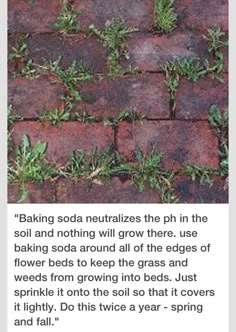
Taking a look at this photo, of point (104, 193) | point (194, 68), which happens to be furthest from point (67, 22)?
point (104, 193)

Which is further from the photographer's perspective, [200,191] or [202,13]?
[202,13]

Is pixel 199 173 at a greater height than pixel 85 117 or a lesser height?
lesser

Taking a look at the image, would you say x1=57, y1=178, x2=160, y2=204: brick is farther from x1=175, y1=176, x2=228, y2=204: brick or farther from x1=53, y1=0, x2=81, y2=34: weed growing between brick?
x1=53, y1=0, x2=81, y2=34: weed growing between brick

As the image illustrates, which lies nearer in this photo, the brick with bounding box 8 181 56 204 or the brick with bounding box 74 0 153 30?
the brick with bounding box 8 181 56 204

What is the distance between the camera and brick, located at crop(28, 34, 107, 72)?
1833 mm

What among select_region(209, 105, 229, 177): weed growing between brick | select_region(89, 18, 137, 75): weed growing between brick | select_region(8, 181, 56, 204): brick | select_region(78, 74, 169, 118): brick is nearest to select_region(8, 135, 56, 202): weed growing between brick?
select_region(8, 181, 56, 204): brick

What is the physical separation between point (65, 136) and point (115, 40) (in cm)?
25

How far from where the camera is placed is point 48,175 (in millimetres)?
1774

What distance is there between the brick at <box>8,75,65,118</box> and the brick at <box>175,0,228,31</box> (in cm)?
33

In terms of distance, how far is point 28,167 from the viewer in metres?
1.77
